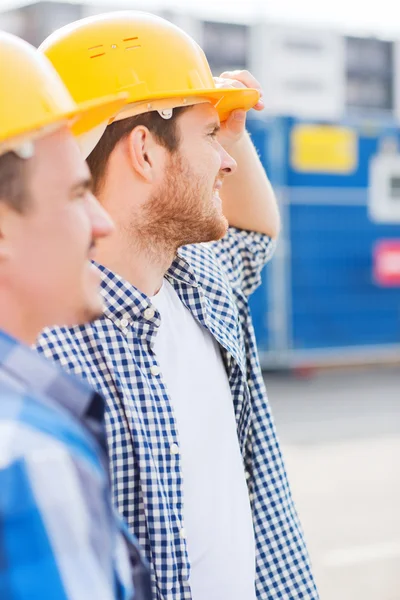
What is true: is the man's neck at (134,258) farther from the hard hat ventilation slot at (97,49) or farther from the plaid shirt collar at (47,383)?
the plaid shirt collar at (47,383)

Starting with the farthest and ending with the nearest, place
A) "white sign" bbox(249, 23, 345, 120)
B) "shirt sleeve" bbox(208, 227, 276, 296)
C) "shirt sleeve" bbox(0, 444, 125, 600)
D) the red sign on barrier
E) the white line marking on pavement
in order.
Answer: "white sign" bbox(249, 23, 345, 120), the red sign on barrier, the white line marking on pavement, "shirt sleeve" bbox(208, 227, 276, 296), "shirt sleeve" bbox(0, 444, 125, 600)

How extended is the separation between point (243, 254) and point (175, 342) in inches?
20.0

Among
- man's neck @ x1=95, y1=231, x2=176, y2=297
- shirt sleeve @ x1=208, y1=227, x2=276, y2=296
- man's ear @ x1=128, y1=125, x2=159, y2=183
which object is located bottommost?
shirt sleeve @ x1=208, y1=227, x2=276, y2=296

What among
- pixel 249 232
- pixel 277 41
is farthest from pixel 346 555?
pixel 277 41

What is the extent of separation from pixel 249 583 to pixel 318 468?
15.7 feet

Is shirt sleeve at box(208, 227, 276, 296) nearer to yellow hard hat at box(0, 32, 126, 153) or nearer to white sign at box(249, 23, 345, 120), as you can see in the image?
yellow hard hat at box(0, 32, 126, 153)

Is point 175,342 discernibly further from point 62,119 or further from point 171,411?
point 62,119

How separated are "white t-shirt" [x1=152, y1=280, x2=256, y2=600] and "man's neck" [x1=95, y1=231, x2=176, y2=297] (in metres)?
0.06

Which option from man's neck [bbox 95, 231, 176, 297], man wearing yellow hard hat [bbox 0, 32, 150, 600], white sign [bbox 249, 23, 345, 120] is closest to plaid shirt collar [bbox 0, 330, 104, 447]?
man wearing yellow hard hat [bbox 0, 32, 150, 600]

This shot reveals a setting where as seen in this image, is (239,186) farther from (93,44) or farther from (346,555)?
(346,555)

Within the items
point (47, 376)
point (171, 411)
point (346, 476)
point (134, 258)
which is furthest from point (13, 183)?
point (346, 476)

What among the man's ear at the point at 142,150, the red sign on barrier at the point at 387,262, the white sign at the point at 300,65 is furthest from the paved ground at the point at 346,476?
the white sign at the point at 300,65

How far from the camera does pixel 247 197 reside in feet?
8.09

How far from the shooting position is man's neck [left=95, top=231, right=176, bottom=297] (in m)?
2.01
